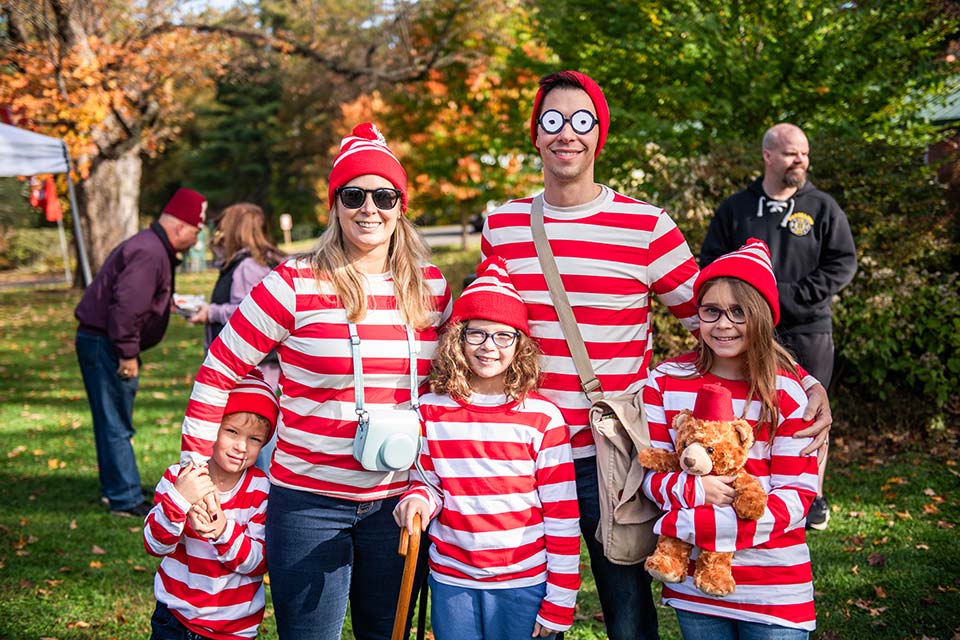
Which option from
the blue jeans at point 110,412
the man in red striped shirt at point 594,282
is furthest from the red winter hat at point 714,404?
the blue jeans at point 110,412

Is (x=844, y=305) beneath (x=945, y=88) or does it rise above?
beneath

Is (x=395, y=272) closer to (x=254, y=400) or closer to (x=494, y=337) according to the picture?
(x=494, y=337)

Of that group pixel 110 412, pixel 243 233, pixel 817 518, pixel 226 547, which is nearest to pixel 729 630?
pixel 226 547

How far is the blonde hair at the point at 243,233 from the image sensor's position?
5.27 meters

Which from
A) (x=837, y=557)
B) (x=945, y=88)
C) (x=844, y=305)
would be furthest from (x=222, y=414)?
(x=945, y=88)

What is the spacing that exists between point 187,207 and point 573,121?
371 centimetres

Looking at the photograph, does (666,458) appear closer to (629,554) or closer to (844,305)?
(629,554)

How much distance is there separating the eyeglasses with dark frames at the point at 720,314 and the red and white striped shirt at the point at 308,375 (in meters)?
0.97

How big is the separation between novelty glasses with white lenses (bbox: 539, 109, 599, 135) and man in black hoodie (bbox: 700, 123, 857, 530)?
279cm

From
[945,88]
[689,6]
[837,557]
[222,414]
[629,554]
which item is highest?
[689,6]

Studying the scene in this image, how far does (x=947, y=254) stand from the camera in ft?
24.1

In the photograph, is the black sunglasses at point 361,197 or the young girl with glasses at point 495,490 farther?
the black sunglasses at point 361,197

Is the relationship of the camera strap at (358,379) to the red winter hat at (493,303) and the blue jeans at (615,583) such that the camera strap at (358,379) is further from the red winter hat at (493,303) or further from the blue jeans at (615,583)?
the blue jeans at (615,583)

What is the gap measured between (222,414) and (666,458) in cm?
143
